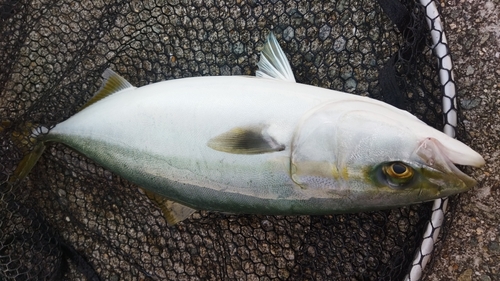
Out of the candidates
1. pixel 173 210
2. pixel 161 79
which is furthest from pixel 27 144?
pixel 173 210

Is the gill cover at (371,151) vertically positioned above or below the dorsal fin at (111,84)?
below

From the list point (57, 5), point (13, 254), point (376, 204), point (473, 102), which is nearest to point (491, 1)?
point (473, 102)

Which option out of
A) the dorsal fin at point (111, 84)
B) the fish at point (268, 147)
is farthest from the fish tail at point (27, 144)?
the dorsal fin at point (111, 84)

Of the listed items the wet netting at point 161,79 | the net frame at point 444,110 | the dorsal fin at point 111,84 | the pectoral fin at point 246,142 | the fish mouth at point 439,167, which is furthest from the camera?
the wet netting at point 161,79

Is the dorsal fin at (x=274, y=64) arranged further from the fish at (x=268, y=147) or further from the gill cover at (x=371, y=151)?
the gill cover at (x=371, y=151)

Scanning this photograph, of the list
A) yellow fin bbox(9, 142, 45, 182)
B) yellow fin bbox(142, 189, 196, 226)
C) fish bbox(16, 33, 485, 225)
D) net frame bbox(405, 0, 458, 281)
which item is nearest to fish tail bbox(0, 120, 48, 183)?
yellow fin bbox(9, 142, 45, 182)

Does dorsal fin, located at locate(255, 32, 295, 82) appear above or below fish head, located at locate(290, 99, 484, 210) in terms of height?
above

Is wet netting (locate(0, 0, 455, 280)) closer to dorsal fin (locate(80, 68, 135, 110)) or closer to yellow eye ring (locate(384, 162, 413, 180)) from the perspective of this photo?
dorsal fin (locate(80, 68, 135, 110))
